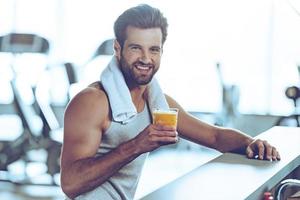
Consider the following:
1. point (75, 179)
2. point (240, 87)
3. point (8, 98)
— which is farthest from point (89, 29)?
point (75, 179)

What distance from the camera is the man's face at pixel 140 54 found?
198 centimetres

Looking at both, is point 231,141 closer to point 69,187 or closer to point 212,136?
point 212,136

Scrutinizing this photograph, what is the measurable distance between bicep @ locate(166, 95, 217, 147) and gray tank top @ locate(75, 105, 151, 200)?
351 millimetres

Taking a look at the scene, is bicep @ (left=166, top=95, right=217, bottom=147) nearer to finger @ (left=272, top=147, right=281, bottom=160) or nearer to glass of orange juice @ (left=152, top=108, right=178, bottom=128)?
finger @ (left=272, top=147, right=281, bottom=160)

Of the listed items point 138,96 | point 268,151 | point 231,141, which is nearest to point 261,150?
point 268,151

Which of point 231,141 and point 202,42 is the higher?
point 231,141

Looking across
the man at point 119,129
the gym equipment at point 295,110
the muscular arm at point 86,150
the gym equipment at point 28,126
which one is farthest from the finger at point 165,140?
the gym equipment at point 295,110

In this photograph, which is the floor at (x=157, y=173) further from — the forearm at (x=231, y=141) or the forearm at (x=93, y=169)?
the forearm at (x=93, y=169)

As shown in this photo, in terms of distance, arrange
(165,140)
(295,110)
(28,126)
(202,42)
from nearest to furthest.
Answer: (165,140), (28,126), (295,110), (202,42)

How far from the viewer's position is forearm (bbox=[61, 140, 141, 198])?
72.2 inches

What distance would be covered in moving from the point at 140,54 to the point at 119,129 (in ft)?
0.80

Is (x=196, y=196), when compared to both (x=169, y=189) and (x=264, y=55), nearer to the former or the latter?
(x=169, y=189)

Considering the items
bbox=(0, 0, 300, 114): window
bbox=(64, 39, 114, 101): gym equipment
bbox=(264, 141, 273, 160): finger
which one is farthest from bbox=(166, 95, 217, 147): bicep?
bbox=(0, 0, 300, 114): window

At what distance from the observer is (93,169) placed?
183cm
